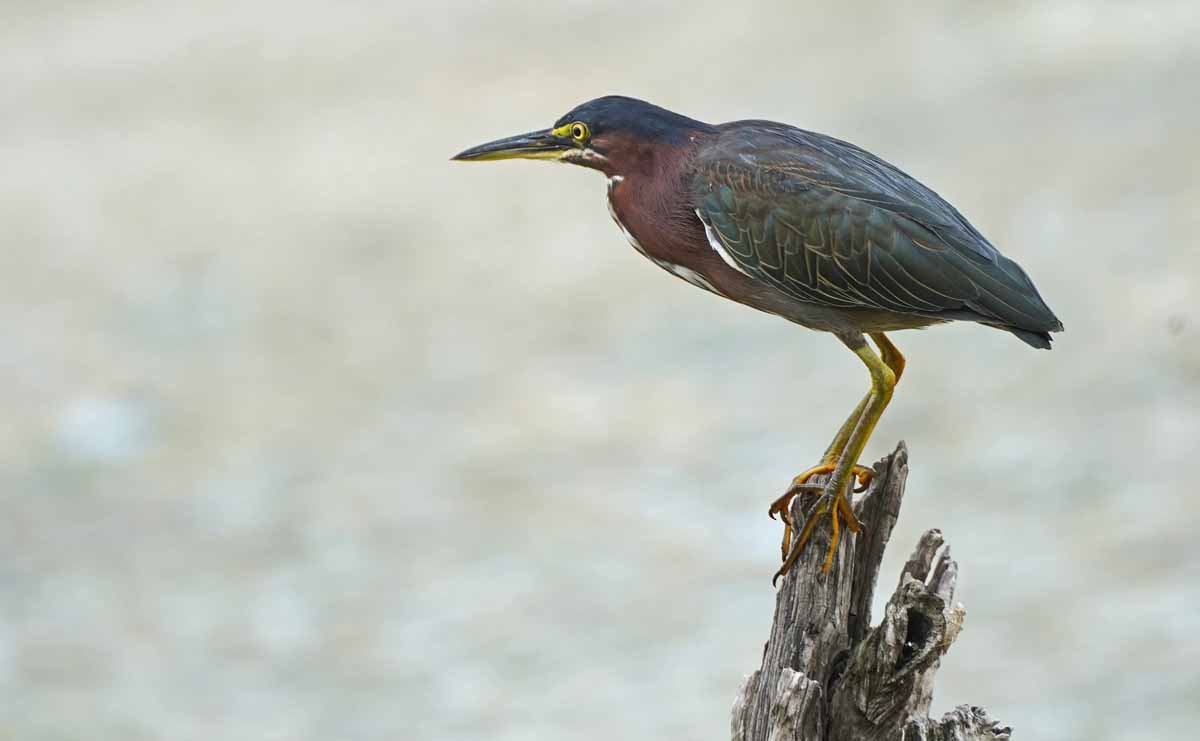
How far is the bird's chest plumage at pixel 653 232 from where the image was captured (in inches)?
257

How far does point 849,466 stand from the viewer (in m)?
6.37

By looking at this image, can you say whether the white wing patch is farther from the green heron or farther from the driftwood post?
the driftwood post

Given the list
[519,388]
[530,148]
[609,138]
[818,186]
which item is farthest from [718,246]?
[519,388]

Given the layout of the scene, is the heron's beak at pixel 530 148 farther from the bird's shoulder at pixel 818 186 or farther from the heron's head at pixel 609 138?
the bird's shoulder at pixel 818 186

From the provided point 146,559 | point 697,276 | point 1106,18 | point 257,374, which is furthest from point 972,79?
point 697,276

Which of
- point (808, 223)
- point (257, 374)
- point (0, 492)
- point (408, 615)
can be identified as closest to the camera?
point (808, 223)

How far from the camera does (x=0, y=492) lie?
15.4 metres

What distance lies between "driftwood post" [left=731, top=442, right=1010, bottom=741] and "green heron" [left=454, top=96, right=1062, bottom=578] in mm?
145

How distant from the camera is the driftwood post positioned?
5.45 metres

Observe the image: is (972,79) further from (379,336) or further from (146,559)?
(146,559)

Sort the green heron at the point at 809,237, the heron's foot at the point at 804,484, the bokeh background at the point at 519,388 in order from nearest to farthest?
the green heron at the point at 809,237 < the heron's foot at the point at 804,484 < the bokeh background at the point at 519,388

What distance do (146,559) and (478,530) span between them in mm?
2877

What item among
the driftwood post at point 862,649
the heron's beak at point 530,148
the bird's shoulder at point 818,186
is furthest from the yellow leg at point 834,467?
the heron's beak at point 530,148

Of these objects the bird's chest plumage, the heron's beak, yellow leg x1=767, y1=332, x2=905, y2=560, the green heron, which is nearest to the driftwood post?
the green heron
